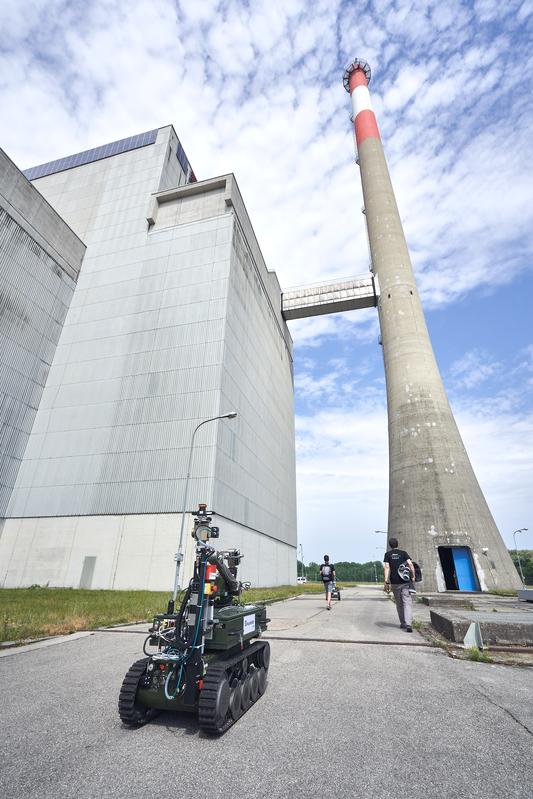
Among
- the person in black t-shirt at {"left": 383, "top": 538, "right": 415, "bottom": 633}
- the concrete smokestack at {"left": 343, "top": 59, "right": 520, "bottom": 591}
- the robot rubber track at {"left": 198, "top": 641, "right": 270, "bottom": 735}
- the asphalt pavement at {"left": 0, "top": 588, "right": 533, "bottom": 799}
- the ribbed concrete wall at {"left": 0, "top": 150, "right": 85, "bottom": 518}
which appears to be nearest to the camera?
the asphalt pavement at {"left": 0, "top": 588, "right": 533, "bottom": 799}

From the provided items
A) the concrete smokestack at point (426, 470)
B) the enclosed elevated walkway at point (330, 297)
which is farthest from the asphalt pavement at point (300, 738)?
the enclosed elevated walkway at point (330, 297)

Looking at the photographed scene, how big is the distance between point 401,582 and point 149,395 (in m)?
20.1

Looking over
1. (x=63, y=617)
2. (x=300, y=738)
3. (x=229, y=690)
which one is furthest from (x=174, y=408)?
(x=300, y=738)

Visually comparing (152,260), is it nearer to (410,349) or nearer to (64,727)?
(410,349)

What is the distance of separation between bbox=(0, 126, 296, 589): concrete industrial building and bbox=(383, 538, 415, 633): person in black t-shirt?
44.3 ft

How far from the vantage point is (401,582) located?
29.0 feet

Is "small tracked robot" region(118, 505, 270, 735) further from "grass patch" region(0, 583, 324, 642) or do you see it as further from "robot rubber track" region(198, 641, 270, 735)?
"grass patch" region(0, 583, 324, 642)

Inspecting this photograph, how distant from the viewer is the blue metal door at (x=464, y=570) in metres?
22.5

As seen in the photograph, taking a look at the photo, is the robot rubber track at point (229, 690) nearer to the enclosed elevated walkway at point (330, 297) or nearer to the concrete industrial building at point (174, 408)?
the concrete industrial building at point (174, 408)

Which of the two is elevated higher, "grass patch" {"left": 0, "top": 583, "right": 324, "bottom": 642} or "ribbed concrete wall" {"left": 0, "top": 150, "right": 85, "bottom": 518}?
"ribbed concrete wall" {"left": 0, "top": 150, "right": 85, "bottom": 518}

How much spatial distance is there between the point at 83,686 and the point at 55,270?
1267 inches

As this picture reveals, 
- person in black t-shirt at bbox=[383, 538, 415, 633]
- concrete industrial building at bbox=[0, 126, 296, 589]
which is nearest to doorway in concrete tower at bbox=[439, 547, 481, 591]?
concrete industrial building at bbox=[0, 126, 296, 589]

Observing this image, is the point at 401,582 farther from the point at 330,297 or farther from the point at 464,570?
the point at 330,297

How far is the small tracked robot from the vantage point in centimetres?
339
